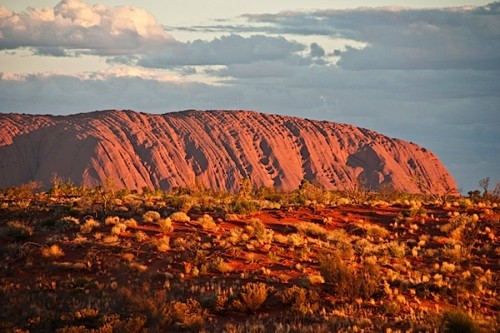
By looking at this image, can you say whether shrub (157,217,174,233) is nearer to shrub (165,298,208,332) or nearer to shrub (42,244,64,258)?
shrub (42,244,64,258)

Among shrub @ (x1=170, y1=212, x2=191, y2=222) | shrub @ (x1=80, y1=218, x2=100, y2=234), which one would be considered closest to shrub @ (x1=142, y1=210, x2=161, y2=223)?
shrub @ (x1=170, y1=212, x2=191, y2=222)

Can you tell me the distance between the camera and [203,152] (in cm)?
11550

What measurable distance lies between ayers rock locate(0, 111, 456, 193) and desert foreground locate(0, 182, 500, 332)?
65632 mm

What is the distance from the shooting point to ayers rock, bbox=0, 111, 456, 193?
102375 millimetres

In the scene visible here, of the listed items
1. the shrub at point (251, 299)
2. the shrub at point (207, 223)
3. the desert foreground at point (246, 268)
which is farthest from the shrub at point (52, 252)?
the shrub at point (251, 299)

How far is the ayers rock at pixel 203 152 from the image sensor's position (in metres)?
102

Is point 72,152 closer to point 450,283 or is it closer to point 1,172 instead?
point 1,172

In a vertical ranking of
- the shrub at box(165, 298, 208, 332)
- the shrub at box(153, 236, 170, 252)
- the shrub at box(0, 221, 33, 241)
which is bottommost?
the shrub at box(0, 221, 33, 241)

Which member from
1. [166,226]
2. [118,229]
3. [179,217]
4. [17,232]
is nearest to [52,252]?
[118,229]

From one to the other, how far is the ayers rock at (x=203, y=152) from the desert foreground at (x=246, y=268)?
65.6m

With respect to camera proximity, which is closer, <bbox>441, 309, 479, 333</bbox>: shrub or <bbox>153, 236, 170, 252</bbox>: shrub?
<bbox>441, 309, 479, 333</bbox>: shrub

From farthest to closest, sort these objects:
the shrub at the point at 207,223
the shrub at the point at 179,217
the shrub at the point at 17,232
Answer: the shrub at the point at 179,217, the shrub at the point at 207,223, the shrub at the point at 17,232

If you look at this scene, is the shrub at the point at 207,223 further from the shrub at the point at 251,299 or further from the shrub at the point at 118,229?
the shrub at the point at 251,299

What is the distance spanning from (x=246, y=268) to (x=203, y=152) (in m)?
93.2
